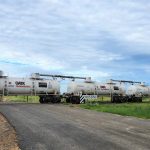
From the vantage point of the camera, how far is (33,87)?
177 ft

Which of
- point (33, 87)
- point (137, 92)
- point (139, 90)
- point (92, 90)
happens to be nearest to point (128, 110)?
point (33, 87)

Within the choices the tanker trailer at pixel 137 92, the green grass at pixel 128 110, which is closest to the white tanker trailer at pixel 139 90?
the tanker trailer at pixel 137 92

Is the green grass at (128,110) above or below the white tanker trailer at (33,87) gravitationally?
below

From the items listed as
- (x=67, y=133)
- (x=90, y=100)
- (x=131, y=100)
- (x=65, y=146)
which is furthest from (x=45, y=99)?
(x=65, y=146)

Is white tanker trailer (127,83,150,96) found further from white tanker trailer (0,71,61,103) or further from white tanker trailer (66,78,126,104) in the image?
white tanker trailer (0,71,61,103)

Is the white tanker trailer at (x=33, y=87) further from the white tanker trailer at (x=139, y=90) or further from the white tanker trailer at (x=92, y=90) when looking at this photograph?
the white tanker trailer at (x=139, y=90)

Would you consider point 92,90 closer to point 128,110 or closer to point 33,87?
point 33,87

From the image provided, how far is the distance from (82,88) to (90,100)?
13.5 ft

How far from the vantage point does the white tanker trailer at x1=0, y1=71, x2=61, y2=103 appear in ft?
169

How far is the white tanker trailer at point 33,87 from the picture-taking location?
51375 millimetres

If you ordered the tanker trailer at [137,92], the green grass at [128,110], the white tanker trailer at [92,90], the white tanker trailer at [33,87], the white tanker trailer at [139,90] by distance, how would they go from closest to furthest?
the green grass at [128,110], the white tanker trailer at [33,87], the white tanker trailer at [92,90], the tanker trailer at [137,92], the white tanker trailer at [139,90]

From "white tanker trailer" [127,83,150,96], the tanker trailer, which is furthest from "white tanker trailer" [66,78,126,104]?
"white tanker trailer" [127,83,150,96]

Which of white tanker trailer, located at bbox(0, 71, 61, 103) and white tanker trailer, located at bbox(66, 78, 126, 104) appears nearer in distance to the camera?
white tanker trailer, located at bbox(0, 71, 61, 103)

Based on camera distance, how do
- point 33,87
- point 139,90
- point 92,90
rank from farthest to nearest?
point 139,90 < point 92,90 < point 33,87
